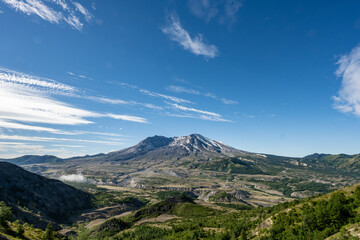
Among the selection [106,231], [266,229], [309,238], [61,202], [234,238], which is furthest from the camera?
[61,202]

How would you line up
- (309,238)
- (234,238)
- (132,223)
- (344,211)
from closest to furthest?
(309,238) < (344,211) < (234,238) < (132,223)

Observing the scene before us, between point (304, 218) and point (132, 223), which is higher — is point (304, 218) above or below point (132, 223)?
above

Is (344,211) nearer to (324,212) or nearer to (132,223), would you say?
(324,212)

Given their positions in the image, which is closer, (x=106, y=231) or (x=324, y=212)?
(x=324, y=212)

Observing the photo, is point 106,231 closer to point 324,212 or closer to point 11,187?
point 324,212

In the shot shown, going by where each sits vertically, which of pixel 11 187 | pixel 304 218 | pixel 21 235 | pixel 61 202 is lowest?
pixel 61 202

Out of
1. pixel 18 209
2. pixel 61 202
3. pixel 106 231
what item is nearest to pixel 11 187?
pixel 61 202
